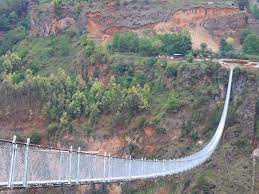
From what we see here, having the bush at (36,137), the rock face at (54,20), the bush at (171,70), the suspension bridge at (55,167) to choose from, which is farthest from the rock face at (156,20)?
the suspension bridge at (55,167)

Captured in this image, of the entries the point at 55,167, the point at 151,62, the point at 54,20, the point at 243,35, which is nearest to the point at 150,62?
the point at 151,62

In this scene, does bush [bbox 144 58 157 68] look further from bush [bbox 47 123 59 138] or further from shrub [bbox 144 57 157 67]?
bush [bbox 47 123 59 138]

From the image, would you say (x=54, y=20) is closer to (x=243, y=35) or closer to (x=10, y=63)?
(x=10, y=63)

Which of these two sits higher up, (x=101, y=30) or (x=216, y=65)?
(x=101, y=30)

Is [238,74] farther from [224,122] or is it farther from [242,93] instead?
[224,122]

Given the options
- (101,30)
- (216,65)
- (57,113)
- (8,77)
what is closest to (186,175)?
(216,65)

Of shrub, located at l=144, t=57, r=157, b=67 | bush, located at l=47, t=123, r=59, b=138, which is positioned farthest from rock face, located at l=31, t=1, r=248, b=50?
bush, located at l=47, t=123, r=59, b=138
